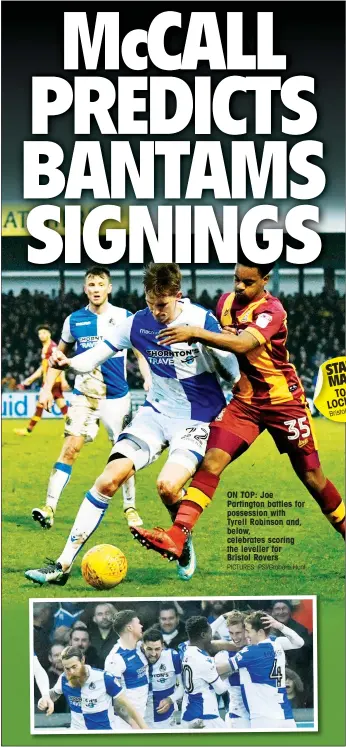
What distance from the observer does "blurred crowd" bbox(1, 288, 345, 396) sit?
1063cm

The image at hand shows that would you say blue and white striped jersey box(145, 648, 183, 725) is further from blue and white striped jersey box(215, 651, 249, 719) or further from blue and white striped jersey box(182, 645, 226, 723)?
blue and white striped jersey box(215, 651, 249, 719)

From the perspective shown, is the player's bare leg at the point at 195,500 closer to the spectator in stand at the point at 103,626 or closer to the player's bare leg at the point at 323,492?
the player's bare leg at the point at 323,492

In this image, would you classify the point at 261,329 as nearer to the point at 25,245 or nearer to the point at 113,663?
the point at 25,245

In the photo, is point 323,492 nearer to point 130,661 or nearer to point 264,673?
point 264,673

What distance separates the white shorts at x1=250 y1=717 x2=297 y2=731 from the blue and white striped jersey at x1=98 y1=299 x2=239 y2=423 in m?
2.50

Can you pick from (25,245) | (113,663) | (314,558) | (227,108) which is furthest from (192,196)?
(113,663)

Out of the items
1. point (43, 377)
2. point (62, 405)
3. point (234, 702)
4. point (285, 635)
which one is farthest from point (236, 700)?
point (43, 377)

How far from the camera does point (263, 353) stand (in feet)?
33.3

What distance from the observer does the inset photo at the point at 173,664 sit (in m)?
10.1

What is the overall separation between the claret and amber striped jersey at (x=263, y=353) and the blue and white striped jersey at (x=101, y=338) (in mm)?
931

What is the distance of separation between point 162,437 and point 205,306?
3.75 feet

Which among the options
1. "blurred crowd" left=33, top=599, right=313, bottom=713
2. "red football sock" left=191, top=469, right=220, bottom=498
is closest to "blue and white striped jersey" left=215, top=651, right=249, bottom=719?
"blurred crowd" left=33, top=599, right=313, bottom=713

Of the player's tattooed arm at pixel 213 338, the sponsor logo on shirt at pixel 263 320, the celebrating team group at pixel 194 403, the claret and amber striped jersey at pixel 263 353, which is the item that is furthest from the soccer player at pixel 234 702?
the sponsor logo on shirt at pixel 263 320

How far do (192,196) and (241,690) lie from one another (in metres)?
4.12
